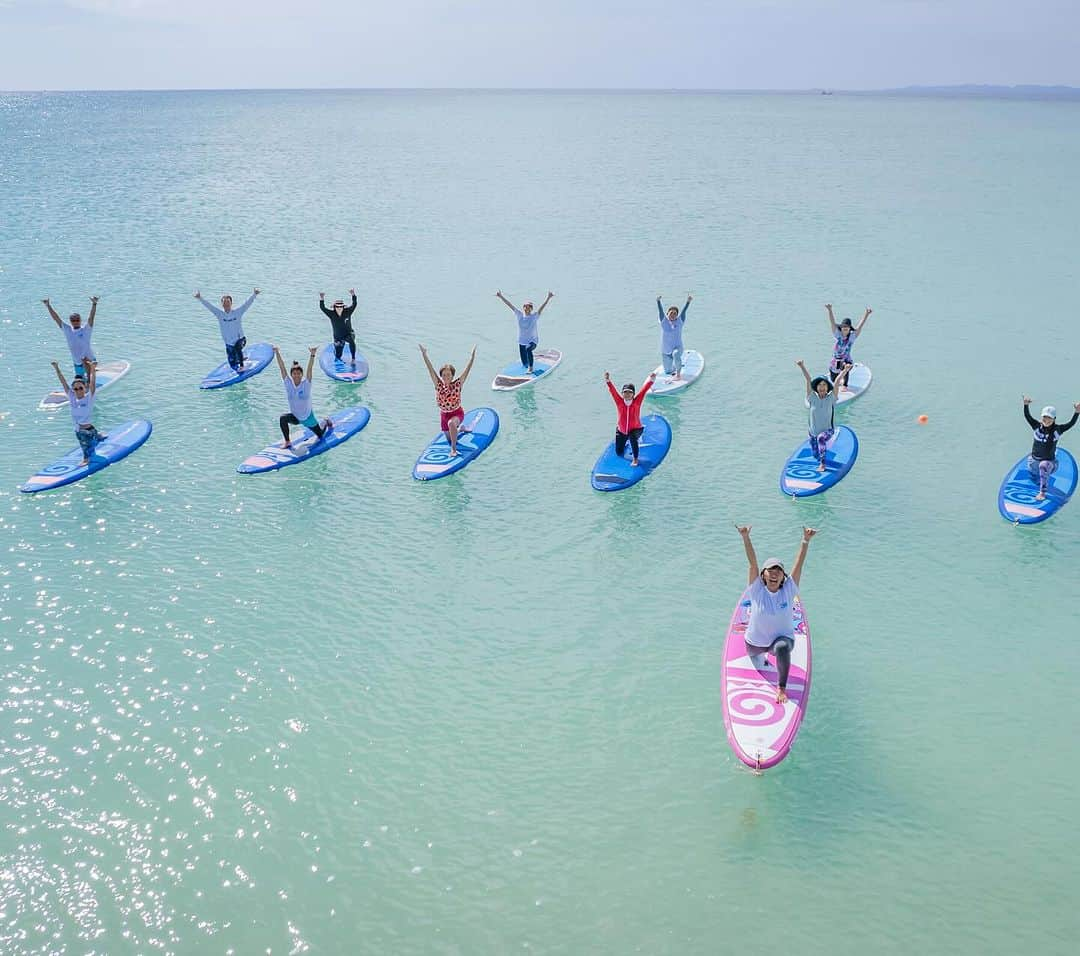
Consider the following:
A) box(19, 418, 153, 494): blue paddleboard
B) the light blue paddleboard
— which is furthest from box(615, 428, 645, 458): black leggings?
box(19, 418, 153, 494): blue paddleboard

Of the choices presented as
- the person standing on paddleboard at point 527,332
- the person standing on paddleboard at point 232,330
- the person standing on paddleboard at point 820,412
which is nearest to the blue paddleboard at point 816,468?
the person standing on paddleboard at point 820,412

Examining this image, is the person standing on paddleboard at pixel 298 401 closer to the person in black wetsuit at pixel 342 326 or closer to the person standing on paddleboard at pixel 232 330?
the person in black wetsuit at pixel 342 326

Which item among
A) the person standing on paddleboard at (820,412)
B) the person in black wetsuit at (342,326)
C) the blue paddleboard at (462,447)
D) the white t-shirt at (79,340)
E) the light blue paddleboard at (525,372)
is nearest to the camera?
the person standing on paddleboard at (820,412)

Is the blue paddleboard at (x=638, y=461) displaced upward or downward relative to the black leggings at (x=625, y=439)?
downward

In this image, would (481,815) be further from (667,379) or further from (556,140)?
(556,140)

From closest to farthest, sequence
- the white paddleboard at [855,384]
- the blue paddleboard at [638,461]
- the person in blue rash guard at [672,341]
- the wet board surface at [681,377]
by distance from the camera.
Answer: the blue paddleboard at [638,461]
the white paddleboard at [855,384]
the person in blue rash guard at [672,341]
the wet board surface at [681,377]
